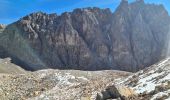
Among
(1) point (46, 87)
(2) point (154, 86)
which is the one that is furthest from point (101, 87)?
(1) point (46, 87)

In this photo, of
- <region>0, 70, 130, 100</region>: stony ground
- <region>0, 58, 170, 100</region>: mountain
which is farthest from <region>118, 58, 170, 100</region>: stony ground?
<region>0, 70, 130, 100</region>: stony ground

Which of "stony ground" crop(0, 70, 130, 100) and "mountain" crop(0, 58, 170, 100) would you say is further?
"stony ground" crop(0, 70, 130, 100)

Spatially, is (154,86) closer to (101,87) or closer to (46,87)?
(101,87)

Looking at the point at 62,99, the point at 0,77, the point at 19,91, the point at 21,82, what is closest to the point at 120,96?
the point at 62,99

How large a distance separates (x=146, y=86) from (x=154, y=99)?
9.16 meters

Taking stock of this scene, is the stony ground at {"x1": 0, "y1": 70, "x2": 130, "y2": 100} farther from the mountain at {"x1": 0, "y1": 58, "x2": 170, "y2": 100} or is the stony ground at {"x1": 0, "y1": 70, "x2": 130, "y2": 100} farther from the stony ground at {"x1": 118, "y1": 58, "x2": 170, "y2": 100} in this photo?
the stony ground at {"x1": 118, "y1": 58, "x2": 170, "y2": 100}

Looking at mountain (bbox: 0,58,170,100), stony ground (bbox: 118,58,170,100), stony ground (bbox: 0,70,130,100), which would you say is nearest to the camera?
stony ground (bbox: 118,58,170,100)

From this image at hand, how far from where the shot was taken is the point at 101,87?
60406mm

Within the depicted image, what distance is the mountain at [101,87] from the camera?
1626 inches

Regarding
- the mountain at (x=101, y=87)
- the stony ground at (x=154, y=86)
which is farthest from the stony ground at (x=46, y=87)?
the stony ground at (x=154, y=86)

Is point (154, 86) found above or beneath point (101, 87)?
beneath

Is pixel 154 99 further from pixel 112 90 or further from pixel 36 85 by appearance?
pixel 36 85

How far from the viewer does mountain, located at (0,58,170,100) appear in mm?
41312

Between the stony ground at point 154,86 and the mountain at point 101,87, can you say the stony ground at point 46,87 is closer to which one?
the mountain at point 101,87
